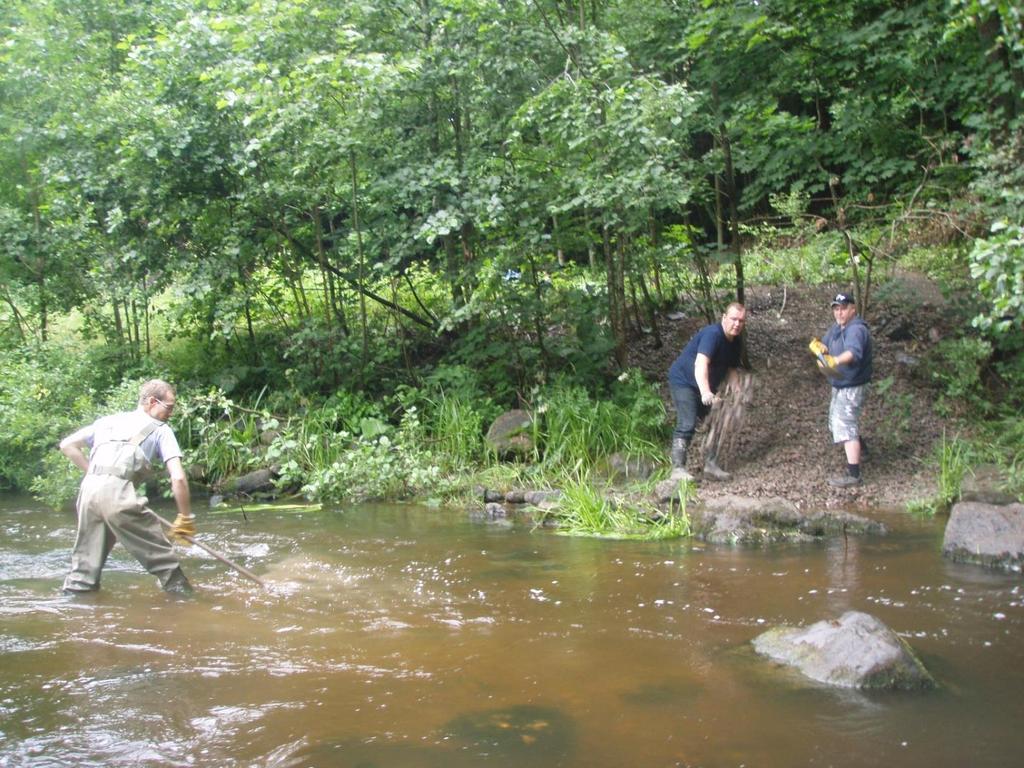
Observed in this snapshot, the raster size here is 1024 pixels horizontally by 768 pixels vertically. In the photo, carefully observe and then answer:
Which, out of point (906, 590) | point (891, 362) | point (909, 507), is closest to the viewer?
point (906, 590)

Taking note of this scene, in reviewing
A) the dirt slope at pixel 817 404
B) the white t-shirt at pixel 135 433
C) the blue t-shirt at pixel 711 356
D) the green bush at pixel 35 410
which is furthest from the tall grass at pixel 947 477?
the green bush at pixel 35 410

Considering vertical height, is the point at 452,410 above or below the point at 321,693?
above

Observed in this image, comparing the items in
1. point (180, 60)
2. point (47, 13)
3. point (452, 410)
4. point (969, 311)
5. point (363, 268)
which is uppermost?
point (47, 13)

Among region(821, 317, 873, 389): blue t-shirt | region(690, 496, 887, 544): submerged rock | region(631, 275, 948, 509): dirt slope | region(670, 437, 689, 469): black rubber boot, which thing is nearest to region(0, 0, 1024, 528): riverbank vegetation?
region(631, 275, 948, 509): dirt slope

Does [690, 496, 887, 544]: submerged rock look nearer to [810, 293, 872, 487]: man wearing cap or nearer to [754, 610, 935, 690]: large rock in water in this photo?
[810, 293, 872, 487]: man wearing cap

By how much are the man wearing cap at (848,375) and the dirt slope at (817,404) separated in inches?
15.0

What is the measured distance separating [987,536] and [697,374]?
294 centimetres

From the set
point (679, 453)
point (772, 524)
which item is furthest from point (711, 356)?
point (772, 524)

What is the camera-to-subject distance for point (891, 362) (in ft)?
35.0

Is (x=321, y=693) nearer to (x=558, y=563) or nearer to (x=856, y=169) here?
(x=558, y=563)

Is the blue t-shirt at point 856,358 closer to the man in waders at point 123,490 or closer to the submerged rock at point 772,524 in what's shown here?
the submerged rock at point 772,524

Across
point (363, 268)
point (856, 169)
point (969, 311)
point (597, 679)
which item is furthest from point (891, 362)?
point (597, 679)

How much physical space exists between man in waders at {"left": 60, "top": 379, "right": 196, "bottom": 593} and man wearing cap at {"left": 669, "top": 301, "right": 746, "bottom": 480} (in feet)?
15.6

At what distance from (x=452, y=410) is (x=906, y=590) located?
18.9 feet
